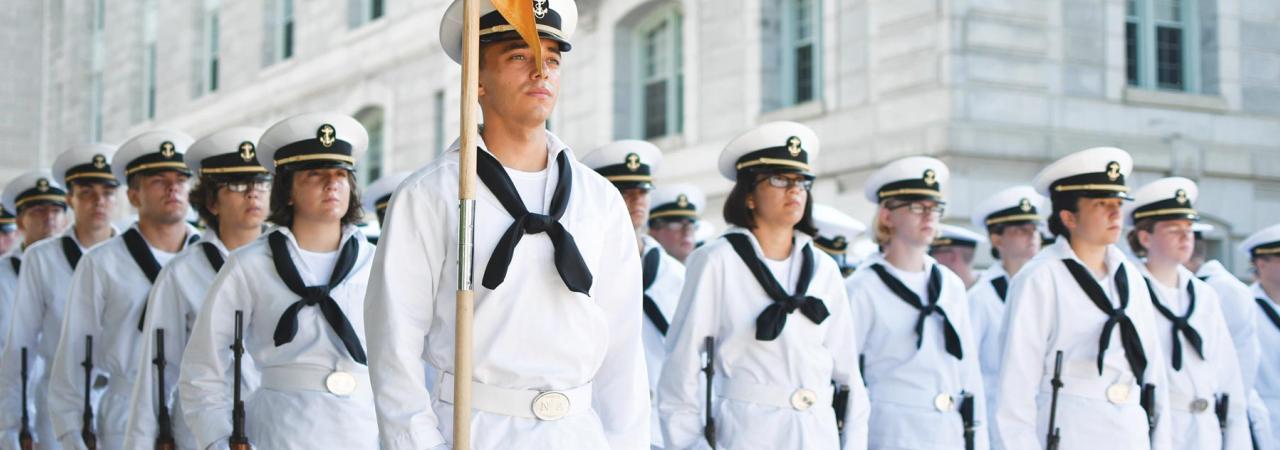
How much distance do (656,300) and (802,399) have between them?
2.30 metres

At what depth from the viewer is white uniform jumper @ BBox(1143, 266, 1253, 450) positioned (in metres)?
8.16

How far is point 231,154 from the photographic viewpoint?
23.6 ft

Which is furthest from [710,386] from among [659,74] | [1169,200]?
[659,74]

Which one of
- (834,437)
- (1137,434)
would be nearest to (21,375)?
(834,437)

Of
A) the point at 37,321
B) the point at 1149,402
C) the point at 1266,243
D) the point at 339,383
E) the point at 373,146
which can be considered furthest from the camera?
the point at 373,146

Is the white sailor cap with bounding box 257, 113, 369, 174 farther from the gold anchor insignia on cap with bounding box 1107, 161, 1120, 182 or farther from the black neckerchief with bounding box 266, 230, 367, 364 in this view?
the gold anchor insignia on cap with bounding box 1107, 161, 1120, 182

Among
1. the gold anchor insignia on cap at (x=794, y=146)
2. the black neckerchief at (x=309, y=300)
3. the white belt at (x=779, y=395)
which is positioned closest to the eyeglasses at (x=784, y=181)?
the gold anchor insignia on cap at (x=794, y=146)

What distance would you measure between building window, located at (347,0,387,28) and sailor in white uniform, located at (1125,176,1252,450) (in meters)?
20.0

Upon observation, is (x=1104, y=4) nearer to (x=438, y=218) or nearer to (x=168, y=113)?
(x=438, y=218)

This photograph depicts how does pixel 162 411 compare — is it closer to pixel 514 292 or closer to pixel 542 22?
pixel 514 292

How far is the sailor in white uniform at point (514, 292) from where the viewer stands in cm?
423

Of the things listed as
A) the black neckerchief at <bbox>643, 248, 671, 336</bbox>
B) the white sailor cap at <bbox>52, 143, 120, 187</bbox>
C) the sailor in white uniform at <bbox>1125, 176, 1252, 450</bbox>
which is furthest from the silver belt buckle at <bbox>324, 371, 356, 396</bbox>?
the sailor in white uniform at <bbox>1125, 176, 1252, 450</bbox>

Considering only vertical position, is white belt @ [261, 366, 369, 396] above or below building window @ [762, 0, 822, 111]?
below

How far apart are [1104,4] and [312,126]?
1225 centimetres
